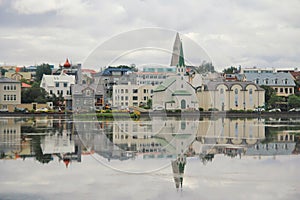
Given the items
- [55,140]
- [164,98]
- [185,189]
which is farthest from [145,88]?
[185,189]

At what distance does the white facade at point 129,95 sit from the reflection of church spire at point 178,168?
203ft

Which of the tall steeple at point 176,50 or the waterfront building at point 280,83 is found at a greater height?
the tall steeple at point 176,50

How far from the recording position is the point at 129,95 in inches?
3127

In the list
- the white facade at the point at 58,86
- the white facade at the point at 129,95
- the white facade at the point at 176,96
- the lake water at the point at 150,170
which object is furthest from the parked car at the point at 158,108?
the lake water at the point at 150,170

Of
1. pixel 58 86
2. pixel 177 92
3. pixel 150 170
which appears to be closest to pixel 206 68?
pixel 177 92

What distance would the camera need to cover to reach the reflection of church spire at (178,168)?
40.4 ft

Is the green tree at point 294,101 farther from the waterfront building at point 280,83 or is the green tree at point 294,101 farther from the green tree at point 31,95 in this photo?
the green tree at point 31,95

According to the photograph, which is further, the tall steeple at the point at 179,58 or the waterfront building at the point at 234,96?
the tall steeple at the point at 179,58

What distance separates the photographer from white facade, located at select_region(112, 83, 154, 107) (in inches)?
3113

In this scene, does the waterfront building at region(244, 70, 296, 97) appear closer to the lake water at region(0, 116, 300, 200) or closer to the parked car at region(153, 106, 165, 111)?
the parked car at region(153, 106, 165, 111)

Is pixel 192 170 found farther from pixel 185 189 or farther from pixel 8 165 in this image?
pixel 8 165

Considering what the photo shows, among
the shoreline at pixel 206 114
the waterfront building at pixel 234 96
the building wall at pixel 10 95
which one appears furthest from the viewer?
the waterfront building at pixel 234 96

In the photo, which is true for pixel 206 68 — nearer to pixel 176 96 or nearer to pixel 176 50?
pixel 176 50

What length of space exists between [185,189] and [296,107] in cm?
6384
